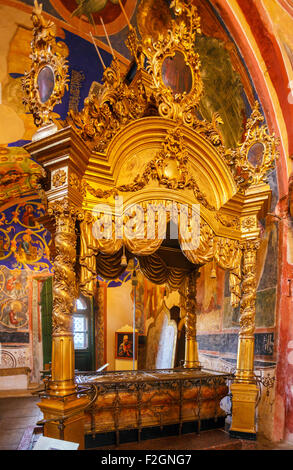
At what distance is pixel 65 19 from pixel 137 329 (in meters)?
8.53

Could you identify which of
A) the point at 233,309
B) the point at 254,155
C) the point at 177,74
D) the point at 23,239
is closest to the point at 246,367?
the point at 233,309

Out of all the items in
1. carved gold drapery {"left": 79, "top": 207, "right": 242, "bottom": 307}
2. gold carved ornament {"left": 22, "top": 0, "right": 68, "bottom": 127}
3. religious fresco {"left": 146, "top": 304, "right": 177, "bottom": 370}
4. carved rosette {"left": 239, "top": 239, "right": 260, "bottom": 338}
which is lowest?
religious fresco {"left": 146, "top": 304, "right": 177, "bottom": 370}

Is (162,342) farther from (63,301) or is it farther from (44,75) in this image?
(44,75)

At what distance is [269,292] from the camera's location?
6.14 meters

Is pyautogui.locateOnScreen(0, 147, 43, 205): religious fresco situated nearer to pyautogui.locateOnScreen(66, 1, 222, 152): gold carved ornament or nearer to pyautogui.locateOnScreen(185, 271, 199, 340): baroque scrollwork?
pyautogui.locateOnScreen(185, 271, 199, 340): baroque scrollwork

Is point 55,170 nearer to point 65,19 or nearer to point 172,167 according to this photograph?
point 172,167

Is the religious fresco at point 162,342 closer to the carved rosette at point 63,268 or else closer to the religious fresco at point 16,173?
the religious fresco at point 16,173

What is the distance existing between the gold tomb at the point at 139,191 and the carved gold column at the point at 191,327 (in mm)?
449

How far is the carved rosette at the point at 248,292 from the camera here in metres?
5.06

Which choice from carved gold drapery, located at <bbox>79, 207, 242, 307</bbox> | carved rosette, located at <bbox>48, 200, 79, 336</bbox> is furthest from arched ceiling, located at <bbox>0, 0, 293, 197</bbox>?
carved rosette, located at <bbox>48, 200, 79, 336</bbox>

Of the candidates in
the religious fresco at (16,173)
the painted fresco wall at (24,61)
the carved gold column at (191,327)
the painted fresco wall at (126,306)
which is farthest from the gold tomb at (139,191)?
the painted fresco wall at (126,306)

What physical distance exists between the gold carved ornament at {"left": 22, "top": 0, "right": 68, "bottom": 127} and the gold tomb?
14 millimetres

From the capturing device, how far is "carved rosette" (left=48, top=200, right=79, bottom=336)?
3.65m
